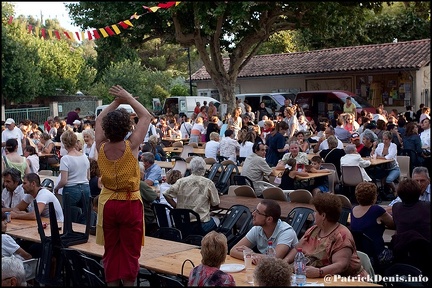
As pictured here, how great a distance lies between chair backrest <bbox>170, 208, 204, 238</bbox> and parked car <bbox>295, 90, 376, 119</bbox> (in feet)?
56.3

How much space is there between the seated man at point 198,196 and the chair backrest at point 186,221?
4.6 inches

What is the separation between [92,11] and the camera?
70.2ft

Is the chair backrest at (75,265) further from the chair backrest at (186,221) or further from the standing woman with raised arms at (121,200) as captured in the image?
the chair backrest at (186,221)

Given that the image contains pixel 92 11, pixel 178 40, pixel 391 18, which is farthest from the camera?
pixel 391 18

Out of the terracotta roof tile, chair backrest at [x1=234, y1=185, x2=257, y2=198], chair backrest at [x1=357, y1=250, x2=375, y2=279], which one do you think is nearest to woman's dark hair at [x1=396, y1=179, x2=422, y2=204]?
chair backrest at [x1=357, y1=250, x2=375, y2=279]

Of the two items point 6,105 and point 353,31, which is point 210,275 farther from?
point 6,105

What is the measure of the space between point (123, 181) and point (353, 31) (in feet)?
98.7

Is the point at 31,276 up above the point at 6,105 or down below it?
below

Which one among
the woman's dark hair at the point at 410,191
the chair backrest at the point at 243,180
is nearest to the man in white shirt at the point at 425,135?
the chair backrest at the point at 243,180

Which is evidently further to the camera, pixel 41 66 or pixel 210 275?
pixel 41 66

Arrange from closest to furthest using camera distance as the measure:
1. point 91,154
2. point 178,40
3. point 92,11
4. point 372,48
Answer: point 91,154 → point 92,11 → point 178,40 → point 372,48

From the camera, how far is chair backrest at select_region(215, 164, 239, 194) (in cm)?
1084

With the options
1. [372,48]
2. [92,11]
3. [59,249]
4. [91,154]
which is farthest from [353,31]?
[59,249]

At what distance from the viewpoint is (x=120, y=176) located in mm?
4535
